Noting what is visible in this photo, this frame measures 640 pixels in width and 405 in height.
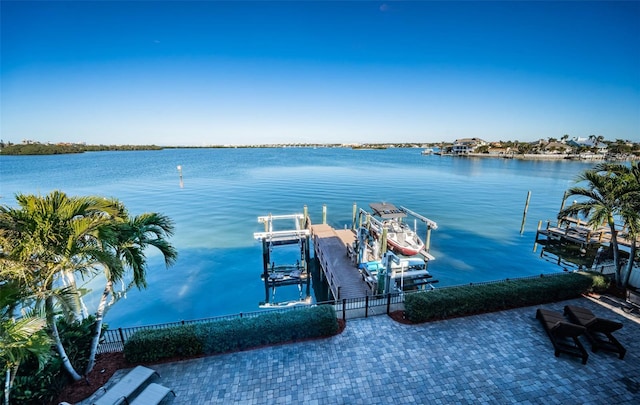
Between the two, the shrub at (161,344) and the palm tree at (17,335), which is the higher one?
the palm tree at (17,335)

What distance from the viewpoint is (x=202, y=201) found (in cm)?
3394

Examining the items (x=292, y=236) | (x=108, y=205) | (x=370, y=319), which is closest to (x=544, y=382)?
(x=370, y=319)

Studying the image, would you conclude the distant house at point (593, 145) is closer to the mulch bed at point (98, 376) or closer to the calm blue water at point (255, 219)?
the calm blue water at point (255, 219)

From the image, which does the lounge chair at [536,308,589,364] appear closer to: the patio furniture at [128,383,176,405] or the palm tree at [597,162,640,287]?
the palm tree at [597,162,640,287]

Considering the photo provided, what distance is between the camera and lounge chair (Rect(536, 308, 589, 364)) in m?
7.27

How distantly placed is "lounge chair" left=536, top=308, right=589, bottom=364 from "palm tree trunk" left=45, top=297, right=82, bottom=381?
1223cm

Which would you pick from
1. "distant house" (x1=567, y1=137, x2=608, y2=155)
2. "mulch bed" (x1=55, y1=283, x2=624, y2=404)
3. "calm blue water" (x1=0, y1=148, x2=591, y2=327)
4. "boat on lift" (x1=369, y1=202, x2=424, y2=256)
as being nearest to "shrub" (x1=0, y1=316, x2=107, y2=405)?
"mulch bed" (x1=55, y1=283, x2=624, y2=404)

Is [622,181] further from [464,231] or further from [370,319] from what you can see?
[464,231]

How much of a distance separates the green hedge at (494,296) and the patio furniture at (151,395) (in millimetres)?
6984

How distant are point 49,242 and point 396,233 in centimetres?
1731

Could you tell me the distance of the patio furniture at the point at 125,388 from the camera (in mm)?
5589

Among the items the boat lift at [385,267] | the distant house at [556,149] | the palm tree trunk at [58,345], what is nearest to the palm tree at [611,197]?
the boat lift at [385,267]

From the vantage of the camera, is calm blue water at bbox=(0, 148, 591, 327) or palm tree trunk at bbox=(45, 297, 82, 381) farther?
calm blue water at bbox=(0, 148, 591, 327)

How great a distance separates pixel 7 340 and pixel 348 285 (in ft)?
37.1
